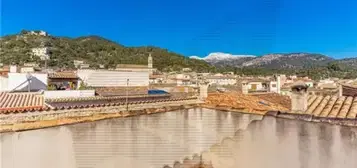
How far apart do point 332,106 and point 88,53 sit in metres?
64.2

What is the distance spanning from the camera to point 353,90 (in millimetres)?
8516

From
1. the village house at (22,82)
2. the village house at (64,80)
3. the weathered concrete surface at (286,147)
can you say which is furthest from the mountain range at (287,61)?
the weathered concrete surface at (286,147)

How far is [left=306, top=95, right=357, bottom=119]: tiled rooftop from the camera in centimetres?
452

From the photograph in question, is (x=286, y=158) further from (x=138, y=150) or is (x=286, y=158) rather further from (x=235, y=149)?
(x=138, y=150)

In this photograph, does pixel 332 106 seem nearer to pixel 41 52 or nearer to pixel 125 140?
pixel 125 140

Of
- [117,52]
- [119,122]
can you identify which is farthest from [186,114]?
[117,52]

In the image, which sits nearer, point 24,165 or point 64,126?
point 24,165

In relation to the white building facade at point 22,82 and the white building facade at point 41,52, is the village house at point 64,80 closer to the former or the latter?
the white building facade at point 22,82

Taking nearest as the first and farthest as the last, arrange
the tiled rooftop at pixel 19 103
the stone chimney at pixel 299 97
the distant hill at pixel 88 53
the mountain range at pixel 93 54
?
the stone chimney at pixel 299 97
the tiled rooftop at pixel 19 103
the mountain range at pixel 93 54
the distant hill at pixel 88 53

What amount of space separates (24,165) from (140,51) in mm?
66268

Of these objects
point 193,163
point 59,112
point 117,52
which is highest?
point 117,52

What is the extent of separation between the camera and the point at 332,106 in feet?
16.5

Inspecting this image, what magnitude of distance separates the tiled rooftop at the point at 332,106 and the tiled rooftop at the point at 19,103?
6003 millimetres

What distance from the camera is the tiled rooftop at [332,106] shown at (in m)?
4.52
